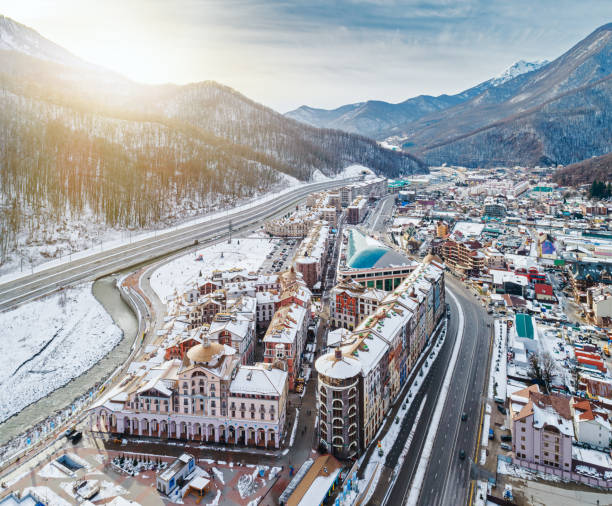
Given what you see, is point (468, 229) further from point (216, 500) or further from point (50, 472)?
point (50, 472)

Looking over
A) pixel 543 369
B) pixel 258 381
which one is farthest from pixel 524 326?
pixel 258 381

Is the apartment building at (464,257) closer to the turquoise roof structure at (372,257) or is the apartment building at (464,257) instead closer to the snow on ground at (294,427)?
the turquoise roof structure at (372,257)

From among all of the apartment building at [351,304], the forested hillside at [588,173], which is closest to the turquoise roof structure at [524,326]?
the apartment building at [351,304]

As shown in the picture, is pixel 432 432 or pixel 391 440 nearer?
pixel 391 440

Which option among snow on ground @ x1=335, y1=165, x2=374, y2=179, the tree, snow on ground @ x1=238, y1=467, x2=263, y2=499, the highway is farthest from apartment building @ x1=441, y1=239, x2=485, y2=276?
snow on ground @ x1=335, y1=165, x2=374, y2=179

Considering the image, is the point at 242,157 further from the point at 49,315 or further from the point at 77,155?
the point at 49,315

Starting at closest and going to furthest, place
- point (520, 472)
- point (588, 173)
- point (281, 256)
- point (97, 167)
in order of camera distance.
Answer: point (520, 472) < point (281, 256) < point (97, 167) < point (588, 173)

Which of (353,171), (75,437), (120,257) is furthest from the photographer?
(353,171)
